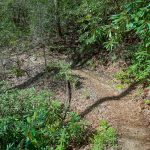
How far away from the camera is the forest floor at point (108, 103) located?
9582 millimetres

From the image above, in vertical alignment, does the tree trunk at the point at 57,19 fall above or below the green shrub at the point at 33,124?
above

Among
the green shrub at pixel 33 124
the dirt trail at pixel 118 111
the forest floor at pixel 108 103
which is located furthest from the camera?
the forest floor at pixel 108 103

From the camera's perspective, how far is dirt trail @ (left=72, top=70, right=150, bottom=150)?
364 inches

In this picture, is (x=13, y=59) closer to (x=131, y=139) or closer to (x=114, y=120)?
(x=114, y=120)

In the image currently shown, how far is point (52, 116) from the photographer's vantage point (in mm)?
10391

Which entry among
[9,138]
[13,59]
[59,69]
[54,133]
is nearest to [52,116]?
[54,133]

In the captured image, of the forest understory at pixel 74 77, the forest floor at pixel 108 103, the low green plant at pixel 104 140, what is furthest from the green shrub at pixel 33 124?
the forest floor at pixel 108 103

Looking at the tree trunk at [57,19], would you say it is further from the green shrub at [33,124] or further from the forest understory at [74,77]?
the green shrub at [33,124]

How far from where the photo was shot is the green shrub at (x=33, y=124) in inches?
332

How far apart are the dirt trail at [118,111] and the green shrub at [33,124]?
1140 mm

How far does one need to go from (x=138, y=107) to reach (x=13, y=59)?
7.82 m

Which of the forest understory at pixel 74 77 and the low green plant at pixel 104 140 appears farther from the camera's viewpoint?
the low green plant at pixel 104 140

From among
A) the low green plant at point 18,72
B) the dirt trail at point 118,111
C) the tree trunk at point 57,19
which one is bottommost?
the dirt trail at point 118,111

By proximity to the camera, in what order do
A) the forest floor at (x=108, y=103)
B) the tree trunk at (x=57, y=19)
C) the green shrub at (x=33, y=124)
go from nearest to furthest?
the green shrub at (x=33, y=124) → the forest floor at (x=108, y=103) → the tree trunk at (x=57, y=19)
